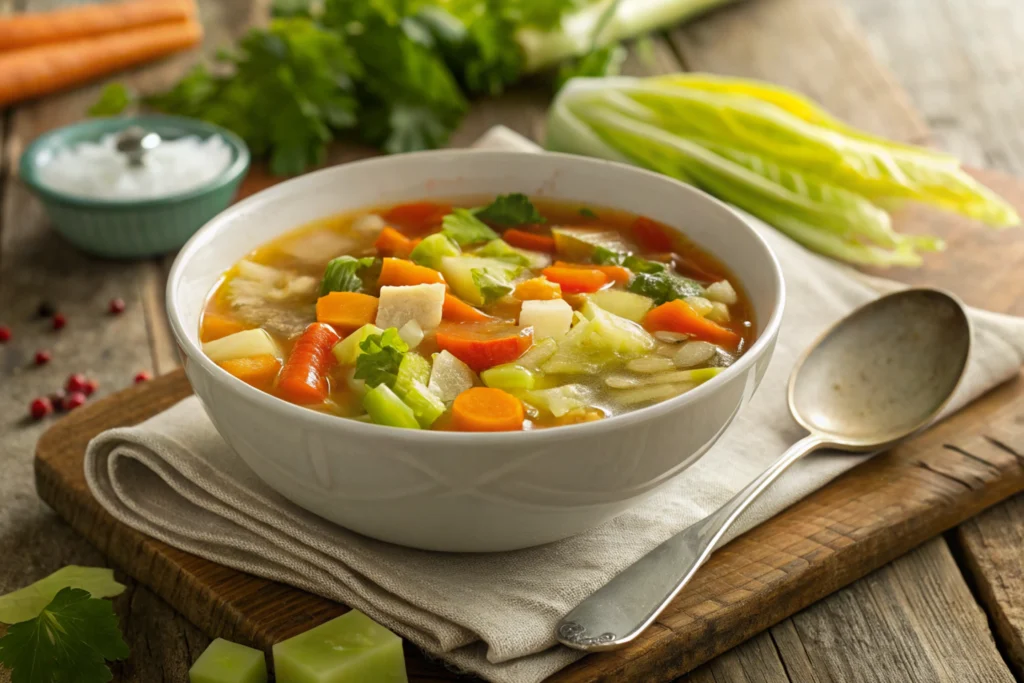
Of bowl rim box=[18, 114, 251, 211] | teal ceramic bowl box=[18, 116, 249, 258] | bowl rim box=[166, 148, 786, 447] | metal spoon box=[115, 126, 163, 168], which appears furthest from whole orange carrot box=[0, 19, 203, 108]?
bowl rim box=[166, 148, 786, 447]

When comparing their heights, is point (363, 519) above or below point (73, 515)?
above

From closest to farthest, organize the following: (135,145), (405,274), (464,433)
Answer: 1. (464,433)
2. (405,274)
3. (135,145)

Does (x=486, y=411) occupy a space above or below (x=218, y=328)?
above

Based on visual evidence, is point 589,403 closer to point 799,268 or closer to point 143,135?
point 799,268

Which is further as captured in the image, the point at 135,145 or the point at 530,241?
the point at 135,145

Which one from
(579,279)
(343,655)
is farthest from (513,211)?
(343,655)

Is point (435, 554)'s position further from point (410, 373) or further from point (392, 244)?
point (392, 244)

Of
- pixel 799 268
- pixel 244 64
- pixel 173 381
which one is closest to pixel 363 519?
pixel 173 381

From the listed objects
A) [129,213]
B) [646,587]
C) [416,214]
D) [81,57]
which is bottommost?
[81,57]
